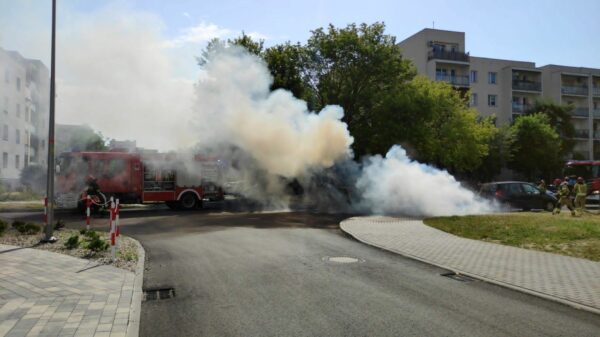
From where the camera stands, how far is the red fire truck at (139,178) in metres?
19.4

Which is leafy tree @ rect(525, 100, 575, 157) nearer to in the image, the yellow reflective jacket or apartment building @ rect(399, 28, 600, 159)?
apartment building @ rect(399, 28, 600, 159)

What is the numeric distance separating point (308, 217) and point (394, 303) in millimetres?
11537

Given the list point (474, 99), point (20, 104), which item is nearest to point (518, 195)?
point (20, 104)

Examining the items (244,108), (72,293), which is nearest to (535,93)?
(244,108)

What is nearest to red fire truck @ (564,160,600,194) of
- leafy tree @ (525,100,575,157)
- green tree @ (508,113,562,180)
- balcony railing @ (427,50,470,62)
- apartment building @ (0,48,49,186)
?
green tree @ (508,113,562,180)

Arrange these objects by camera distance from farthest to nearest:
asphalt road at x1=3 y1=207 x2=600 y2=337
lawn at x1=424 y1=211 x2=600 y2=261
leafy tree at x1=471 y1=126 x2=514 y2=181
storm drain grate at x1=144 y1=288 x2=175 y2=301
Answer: leafy tree at x1=471 y1=126 x2=514 y2=181 < lawn at x1=424 y1=211 x2=600 y2=261 < storm drain grate at x1=144 y1=288 x2=175 y2=301 < asphalt road at x1=3 y1=207 x2=600 y2=337

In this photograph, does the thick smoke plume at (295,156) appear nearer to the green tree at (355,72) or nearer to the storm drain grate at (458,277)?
the green tree at (355,72)

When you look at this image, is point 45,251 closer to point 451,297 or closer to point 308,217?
point 451,297

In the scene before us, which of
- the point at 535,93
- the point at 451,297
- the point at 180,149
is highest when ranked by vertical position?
the point at 535,93

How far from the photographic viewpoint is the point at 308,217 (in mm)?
17625

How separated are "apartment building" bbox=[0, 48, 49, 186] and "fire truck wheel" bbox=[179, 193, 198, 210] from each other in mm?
6379

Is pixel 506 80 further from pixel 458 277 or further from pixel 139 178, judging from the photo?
pixel 458 277

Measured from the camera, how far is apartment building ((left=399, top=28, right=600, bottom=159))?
49938 mm

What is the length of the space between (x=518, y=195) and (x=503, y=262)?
1356 cm
